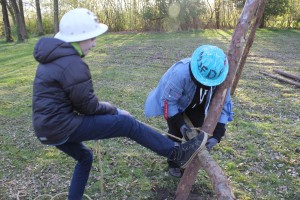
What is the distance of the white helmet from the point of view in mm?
2631

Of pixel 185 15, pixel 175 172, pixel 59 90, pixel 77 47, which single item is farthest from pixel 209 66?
pixel 185 15

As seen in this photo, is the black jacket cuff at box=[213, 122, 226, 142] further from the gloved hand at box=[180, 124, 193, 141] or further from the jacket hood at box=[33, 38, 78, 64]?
the jacket hood at box=[33, 38, 78, 64]

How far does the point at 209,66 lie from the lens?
121 inches

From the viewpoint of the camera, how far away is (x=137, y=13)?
30.2 m

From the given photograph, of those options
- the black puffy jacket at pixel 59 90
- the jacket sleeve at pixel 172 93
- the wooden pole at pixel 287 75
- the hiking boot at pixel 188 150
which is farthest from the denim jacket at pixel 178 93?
the wooden pole at pixel 287 75

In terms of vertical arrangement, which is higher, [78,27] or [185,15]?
[78,27]

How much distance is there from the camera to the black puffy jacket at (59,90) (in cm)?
254

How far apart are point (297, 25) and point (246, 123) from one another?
25.3 m

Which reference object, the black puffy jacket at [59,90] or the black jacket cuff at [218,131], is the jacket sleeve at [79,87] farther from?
the black jacket cuff at [218,131]

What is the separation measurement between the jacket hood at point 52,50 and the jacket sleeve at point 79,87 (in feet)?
0.45

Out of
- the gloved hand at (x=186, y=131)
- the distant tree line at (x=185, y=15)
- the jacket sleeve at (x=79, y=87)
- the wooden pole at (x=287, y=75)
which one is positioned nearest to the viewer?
the jacket sleeve at (x=79, y=87)

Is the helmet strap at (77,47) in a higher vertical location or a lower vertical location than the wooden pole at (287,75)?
higher

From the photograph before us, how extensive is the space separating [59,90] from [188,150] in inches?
53.0

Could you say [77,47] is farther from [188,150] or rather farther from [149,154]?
[149,154]
